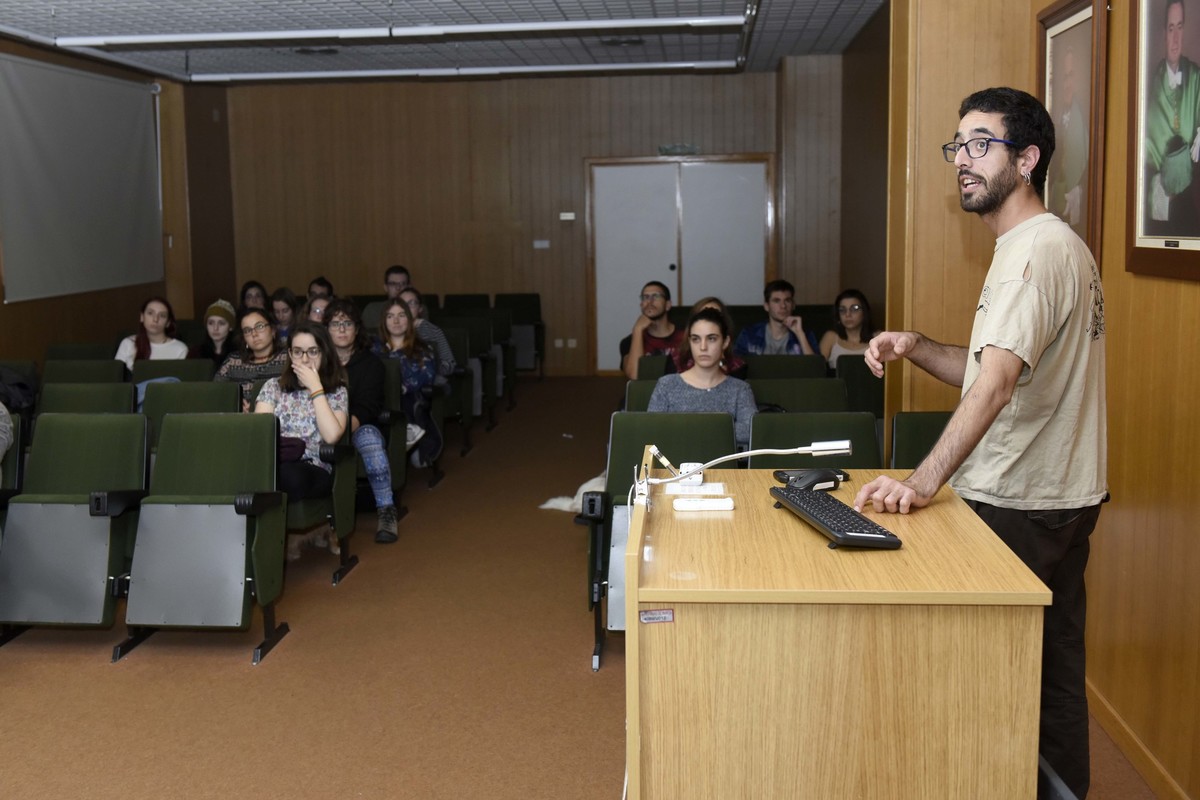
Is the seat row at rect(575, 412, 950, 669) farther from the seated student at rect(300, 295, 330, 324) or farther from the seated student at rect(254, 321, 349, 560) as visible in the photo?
the seated student at rect(300, 295, 330, 324)

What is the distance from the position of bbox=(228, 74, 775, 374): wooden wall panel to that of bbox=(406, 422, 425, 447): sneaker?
230 inches

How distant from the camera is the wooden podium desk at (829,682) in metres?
1.84

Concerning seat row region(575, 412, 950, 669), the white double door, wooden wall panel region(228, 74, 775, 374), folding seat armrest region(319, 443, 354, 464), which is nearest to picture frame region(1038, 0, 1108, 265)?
seat row region(575, 412, 950, 669)

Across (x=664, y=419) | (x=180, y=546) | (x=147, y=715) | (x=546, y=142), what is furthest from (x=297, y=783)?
(x=546, y=142)

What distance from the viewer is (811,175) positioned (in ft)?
37.6

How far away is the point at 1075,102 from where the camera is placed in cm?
370

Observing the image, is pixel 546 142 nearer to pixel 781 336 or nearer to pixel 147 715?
pixel 781 336

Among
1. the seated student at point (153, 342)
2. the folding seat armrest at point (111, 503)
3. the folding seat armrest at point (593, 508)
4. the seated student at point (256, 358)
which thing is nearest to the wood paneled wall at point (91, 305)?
the seated student at point (153, 342)

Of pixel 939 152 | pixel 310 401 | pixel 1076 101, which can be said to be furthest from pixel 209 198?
pixel 1076 101

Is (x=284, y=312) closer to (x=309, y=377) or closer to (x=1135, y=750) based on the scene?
(x=309, y=377)

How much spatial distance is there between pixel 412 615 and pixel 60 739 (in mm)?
1496

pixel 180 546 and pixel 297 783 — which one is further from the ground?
pixel 180 546

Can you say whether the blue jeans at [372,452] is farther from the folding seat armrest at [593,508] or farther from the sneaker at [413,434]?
the folding seat armrest at [593,508]

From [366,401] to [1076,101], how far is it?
359 cm
